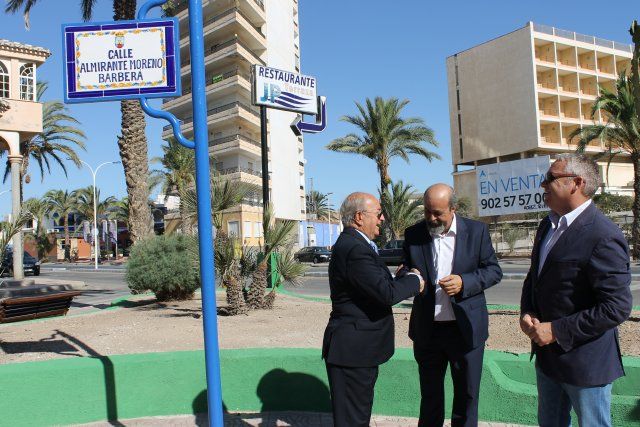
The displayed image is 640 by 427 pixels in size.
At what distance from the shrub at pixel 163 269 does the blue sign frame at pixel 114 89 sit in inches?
284

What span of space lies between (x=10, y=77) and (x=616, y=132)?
2622 centimetres

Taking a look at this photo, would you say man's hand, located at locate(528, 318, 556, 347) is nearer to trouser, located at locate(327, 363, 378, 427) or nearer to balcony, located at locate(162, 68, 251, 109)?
trouser, located at locate(327, 363, 378, 427)

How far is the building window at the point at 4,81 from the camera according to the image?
20781mm

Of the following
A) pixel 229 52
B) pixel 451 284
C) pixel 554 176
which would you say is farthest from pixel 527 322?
pixel 229 52

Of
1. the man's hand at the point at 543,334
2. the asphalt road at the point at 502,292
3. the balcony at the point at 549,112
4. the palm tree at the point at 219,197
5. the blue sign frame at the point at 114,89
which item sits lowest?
the asphalt road at the point at 502,292

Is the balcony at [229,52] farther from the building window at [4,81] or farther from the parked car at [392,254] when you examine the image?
the building window at [4,81]

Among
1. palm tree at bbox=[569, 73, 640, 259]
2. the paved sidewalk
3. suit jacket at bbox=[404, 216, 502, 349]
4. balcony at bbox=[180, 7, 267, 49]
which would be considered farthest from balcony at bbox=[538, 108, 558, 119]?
suit jacket at bbox=[404, 216, 502, 349]

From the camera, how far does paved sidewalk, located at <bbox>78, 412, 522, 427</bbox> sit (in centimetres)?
425

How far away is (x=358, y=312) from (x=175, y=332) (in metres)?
5.28

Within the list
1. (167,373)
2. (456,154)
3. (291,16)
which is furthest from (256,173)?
(167,373)

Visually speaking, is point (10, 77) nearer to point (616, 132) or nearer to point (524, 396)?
point (524, 396)

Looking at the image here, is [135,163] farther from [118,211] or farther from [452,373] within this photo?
[118,211]

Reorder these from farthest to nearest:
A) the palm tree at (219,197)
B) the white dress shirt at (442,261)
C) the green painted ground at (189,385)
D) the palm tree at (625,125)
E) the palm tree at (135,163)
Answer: the palm tree at (625,125) < the palm tree at (135,163) < the palm tree at (219,197) < the green painted ground at (189,385) < the white dress shirt at (442,261)

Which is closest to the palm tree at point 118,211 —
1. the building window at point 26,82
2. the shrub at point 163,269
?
the building window at point 26,82
